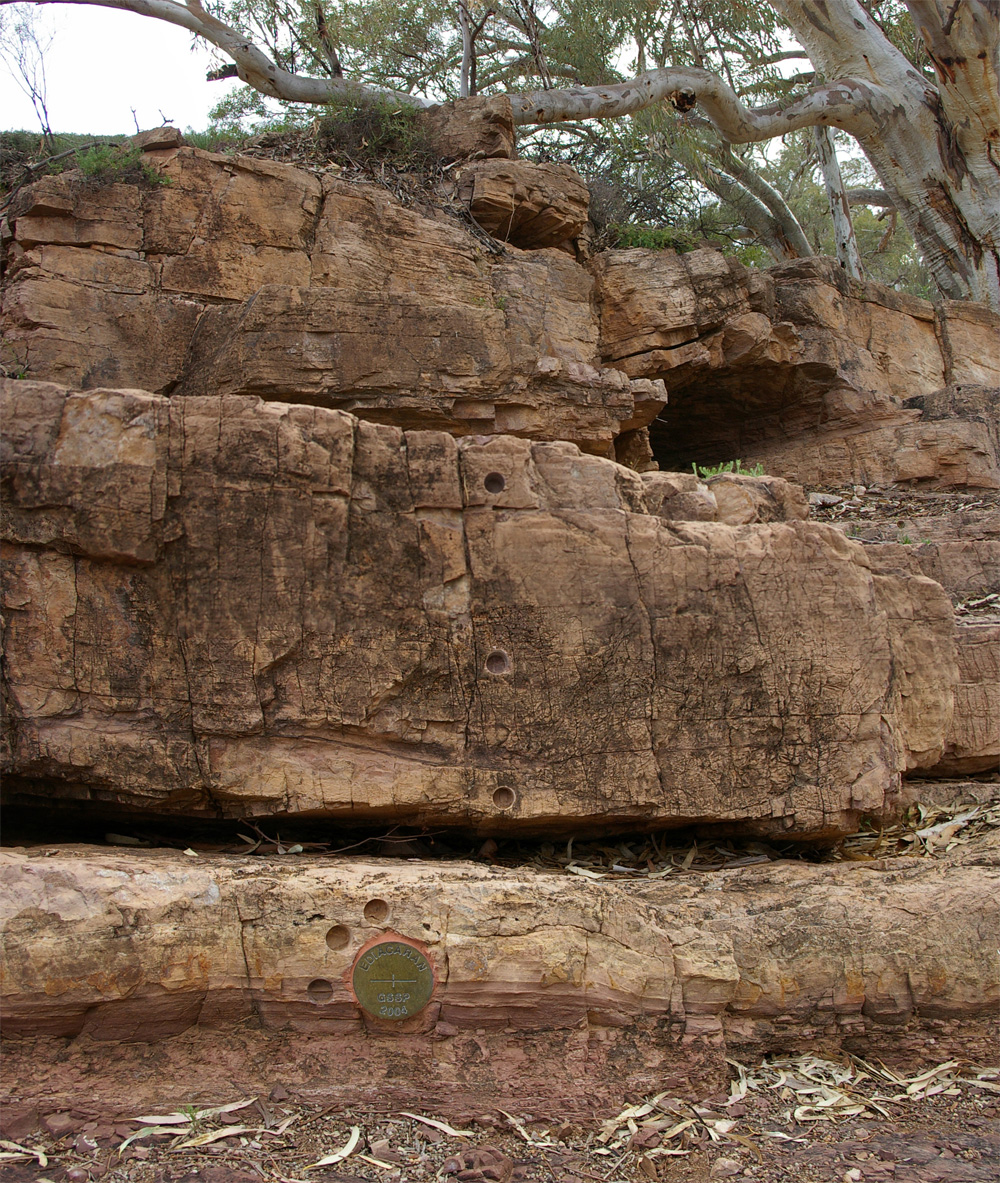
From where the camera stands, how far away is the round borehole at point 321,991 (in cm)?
369

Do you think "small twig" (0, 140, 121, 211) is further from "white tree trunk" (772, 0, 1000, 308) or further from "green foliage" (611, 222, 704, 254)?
"white tree trunk" (772, 0, 1000, 308)

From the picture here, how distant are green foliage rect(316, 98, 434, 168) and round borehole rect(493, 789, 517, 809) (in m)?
6.46

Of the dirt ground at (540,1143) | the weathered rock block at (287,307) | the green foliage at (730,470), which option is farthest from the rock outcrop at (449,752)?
the weathered rock block at (287,307)

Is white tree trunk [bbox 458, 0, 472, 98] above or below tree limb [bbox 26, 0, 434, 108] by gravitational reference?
above

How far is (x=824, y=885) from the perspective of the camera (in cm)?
441

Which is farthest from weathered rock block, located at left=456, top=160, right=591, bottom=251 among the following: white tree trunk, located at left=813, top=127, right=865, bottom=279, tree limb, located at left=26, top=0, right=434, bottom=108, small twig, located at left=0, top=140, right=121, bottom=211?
white tree trunk, located at left=813, top=127, right=865, bottom=279

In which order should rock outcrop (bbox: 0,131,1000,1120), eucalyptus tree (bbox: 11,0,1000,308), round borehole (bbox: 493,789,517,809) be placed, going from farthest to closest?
eucalyptus tree (bbox: 11,0,1000,308) < round borehole (bbox: 493,789,517,809) < rock outcrop (bbox: 0,131,1000,1120)

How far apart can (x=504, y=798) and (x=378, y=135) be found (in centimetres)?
701

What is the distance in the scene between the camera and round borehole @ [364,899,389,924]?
149 inches

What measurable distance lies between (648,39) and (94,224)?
12625 millimetres

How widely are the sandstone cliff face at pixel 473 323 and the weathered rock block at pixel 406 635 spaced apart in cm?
187

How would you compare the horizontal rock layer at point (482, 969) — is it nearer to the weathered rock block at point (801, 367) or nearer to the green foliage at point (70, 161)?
the green foliage at point (70, 161)

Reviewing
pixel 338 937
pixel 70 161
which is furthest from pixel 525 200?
pixel 338 937

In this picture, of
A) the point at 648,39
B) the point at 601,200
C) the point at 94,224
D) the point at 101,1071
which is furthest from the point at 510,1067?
the point at 648,39
